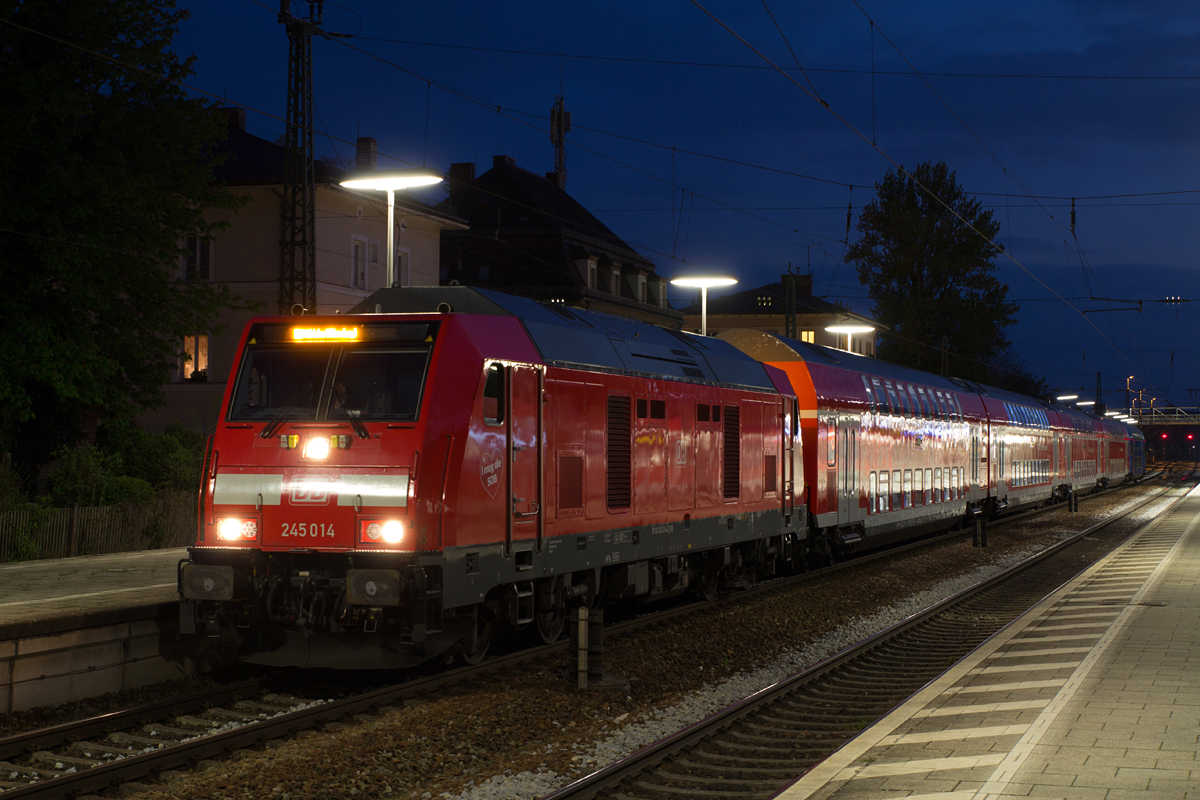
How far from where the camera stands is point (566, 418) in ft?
39.5

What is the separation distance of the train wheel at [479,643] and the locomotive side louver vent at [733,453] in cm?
548

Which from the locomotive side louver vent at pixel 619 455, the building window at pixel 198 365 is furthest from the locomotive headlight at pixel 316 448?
the building window at pixel 198 365

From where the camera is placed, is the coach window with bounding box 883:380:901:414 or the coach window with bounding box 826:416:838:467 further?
the coach window with bounding box 883:380:901:414

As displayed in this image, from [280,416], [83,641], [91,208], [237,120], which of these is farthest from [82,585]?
[237,120]

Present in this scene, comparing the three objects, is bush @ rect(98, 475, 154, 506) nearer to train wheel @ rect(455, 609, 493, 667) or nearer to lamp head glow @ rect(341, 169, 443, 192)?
lamp head glow @ rect(341, 169, 443, 192)

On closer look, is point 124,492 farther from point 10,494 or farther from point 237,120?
point 237,120

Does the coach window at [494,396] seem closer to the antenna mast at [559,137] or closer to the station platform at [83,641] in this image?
the station platform at [83,641]

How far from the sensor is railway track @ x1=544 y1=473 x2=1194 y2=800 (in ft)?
26.7

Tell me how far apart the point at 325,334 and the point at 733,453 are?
7.16 meters

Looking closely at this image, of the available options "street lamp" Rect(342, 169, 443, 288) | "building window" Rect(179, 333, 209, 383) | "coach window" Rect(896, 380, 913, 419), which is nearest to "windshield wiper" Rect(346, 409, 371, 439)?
"street lamp" Rect(342, 169, 443, 288)

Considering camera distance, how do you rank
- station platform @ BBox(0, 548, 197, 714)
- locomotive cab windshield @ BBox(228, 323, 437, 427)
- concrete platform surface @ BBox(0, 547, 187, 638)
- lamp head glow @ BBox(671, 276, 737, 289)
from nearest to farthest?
1. station platform @ BBox(0, 548, 197, 714)
2. locomotive cab windshield @ BBox(228, 323, 437, 427)
3. concrete platform surface @ BBox(0, 547, 187, 638)
4. lamp head glow @ BBox(671, 276, 737, 289)

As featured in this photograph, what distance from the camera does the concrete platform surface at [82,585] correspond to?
10836 millimetres

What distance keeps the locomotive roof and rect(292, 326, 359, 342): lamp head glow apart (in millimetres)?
640

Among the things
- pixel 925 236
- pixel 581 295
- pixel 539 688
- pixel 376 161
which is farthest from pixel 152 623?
pixel 925 236
